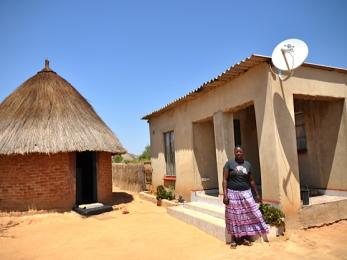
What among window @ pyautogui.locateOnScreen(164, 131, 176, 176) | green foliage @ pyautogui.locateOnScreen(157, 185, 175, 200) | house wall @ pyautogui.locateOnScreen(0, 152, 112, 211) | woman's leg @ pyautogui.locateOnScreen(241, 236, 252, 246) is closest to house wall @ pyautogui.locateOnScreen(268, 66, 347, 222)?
woman's leg @ pyautogui.locateOnScreen(241, 236, 252, 246)

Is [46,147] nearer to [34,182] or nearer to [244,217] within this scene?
[34,182]

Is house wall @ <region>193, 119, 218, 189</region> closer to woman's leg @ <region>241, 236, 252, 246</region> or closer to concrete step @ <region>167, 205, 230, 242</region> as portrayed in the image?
concrete step @ <region>167, 205, 230, 242</region>

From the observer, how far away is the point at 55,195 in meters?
9.91

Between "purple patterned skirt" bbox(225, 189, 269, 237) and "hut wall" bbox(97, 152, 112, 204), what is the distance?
6750mm

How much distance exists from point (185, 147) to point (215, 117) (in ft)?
7.33

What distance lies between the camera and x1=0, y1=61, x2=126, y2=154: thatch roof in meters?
9.64

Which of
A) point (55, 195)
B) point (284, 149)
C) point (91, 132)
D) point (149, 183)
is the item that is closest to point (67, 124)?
point (91, 132)

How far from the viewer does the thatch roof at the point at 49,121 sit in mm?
9641

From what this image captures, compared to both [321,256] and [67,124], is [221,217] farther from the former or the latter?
[67,124]

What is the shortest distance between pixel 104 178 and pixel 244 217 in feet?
23.3

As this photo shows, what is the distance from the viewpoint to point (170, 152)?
11.8 meters

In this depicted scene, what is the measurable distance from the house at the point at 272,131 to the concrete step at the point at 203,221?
99 centimetres

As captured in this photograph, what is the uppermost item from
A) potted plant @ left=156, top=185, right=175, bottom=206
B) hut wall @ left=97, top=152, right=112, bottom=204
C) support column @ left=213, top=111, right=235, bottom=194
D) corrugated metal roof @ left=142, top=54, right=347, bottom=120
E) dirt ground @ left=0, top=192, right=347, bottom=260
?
corrugated metal roof @ left=142, top=54, right=347, bottom=120

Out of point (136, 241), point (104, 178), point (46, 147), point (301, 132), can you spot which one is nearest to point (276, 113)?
point (301, 132)
